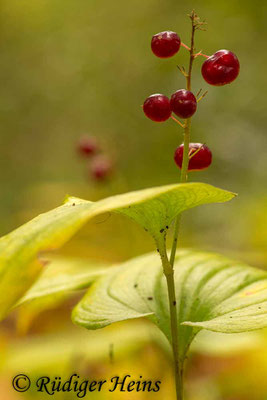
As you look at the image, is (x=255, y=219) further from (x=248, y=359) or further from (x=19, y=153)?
(x=19, y=153)

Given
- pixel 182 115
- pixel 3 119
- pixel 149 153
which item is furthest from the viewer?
pixel 3 119

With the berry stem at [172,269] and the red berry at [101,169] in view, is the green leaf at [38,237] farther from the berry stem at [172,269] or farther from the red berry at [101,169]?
the red berry at [101,169]

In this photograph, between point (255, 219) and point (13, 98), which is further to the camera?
point (13, 98)

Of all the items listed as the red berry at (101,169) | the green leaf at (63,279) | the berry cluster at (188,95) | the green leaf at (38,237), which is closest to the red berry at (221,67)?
the berry cluster at (188,95)

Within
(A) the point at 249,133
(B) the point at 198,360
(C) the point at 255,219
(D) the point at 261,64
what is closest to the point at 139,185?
(A) the point at 249,133

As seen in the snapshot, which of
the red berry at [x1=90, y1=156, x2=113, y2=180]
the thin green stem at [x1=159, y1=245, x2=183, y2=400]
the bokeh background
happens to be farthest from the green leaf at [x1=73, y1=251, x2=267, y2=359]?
the bokeh background
